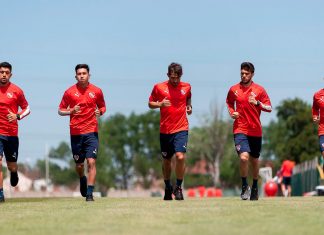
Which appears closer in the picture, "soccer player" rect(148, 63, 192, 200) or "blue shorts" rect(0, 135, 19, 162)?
"soccer player" rect(148, 63, 192, 200)

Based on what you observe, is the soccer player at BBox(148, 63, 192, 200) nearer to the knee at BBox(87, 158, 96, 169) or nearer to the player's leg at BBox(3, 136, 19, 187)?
the knee at BBox(87, 158, 96, 169)

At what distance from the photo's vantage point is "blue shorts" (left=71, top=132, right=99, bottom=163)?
1816cm

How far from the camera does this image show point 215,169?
420ft

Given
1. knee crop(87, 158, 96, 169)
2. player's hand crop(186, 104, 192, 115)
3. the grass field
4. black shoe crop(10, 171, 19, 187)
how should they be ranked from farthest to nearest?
1. black shoe crop(10, 171, 19, 187)
2. player's hand crop(186, 104, 192, 115)
3. knee crop(87, 158, 96, 169)
4. the grass field

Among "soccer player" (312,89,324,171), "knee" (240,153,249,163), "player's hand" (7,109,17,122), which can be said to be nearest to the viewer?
"knee" (240,153,249,163)

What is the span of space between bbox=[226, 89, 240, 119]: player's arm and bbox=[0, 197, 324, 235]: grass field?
3.74 metres

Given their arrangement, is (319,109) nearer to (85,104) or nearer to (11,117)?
(85,104)

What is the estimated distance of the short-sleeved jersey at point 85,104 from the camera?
18312 millimetres

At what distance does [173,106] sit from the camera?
18.6 m

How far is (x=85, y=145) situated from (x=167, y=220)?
22.1 feet

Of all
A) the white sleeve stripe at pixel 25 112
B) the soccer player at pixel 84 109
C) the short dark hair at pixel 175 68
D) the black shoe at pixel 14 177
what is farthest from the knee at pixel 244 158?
the black shoe at pixel 14 177

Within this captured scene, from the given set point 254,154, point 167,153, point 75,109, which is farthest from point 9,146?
point 254,154

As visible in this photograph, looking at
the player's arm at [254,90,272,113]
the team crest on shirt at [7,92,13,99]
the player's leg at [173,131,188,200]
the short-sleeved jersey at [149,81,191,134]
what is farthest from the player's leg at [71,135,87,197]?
the player's arm at [254,90,272,113]

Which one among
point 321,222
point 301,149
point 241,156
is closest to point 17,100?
point 241,156
